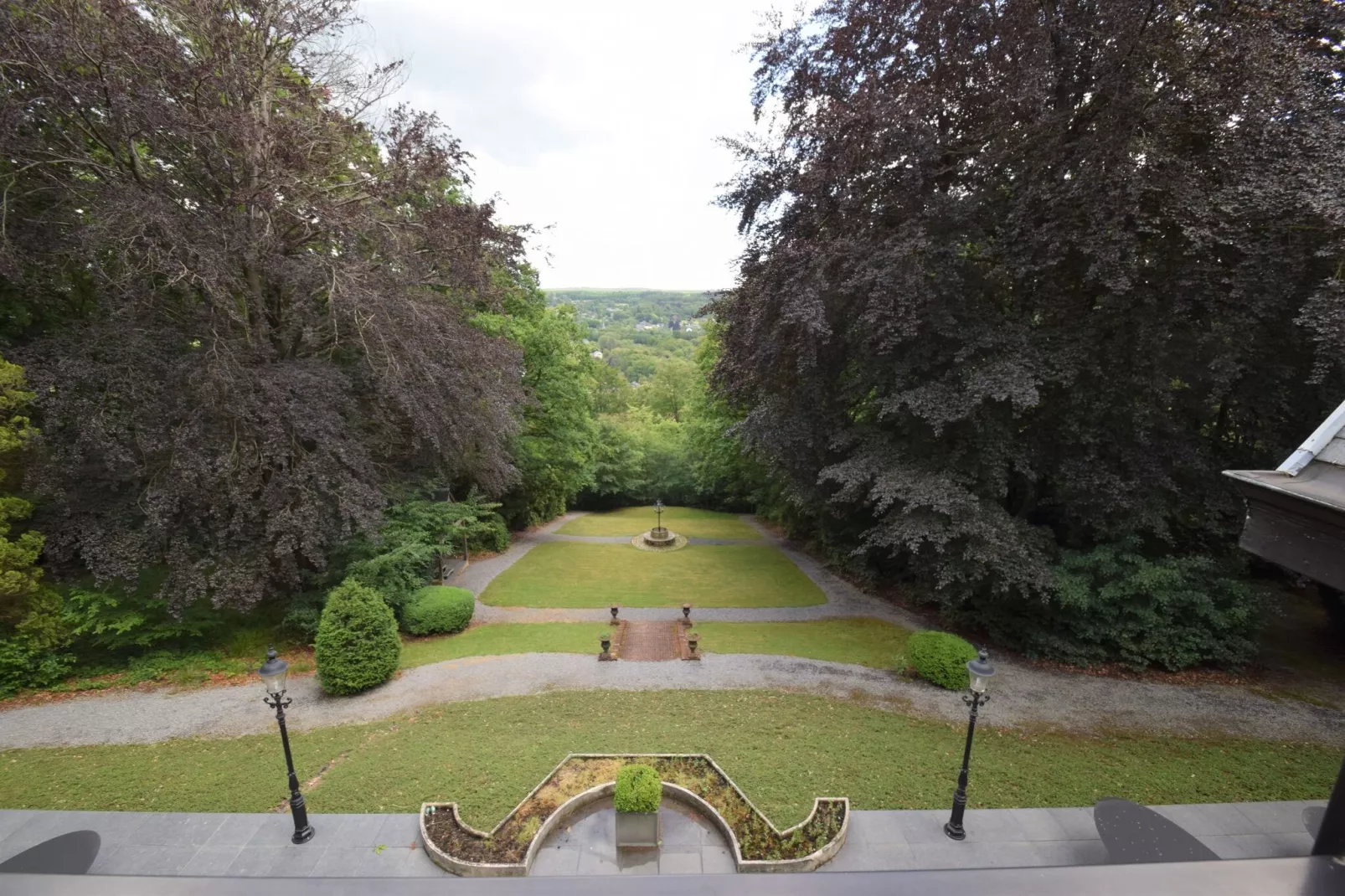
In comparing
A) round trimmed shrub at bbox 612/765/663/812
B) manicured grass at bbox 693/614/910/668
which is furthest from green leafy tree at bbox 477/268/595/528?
round trimmed shrub at bbox 612/765/663/812

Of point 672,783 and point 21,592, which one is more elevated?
point 21,592

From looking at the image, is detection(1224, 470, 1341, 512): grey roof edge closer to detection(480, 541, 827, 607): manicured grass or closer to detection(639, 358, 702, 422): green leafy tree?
detection(480, 541, 827, 607): manicured grass

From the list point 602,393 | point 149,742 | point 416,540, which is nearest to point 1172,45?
point 416,540

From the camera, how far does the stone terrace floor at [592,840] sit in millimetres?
6043

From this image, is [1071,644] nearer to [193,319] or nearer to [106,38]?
[193,319]

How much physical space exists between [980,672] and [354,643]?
1030 centimetres

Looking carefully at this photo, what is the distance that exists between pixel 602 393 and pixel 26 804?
29.6 metres

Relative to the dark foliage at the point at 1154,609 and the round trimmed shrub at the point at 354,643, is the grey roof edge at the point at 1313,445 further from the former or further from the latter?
the round trimmed shrub at the point at 354,643

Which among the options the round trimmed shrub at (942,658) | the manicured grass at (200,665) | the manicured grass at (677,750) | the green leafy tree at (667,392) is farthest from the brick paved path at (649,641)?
the green leafy tree at (667,392)

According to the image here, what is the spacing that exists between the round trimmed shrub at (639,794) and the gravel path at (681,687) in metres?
3.87

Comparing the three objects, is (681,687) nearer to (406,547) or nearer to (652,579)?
(406,547)

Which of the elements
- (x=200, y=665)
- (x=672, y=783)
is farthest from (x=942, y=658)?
(x=200, y=665)

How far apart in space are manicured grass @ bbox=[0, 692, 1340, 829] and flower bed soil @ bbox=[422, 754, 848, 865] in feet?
0.81

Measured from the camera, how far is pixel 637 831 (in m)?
6.19
